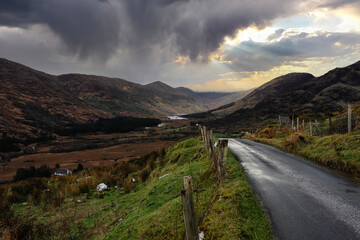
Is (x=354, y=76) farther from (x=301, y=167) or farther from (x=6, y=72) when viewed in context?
(x=6, y=72)

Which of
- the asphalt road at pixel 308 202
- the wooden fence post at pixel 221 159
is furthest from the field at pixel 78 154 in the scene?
the wooden fence post at pixel 221 159

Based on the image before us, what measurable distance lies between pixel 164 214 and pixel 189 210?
2.63m

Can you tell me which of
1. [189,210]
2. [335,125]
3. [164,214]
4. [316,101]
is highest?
[316,101]

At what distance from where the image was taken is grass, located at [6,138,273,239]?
459 centimetres

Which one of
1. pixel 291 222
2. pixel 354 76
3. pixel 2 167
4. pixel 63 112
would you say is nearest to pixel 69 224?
pixel 291 222

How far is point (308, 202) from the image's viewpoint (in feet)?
19.7

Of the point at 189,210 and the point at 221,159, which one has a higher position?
the point at 221,159

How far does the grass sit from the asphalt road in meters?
0.47

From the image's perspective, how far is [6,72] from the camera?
126812 mm

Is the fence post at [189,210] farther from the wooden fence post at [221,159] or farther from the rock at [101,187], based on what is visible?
the rock at [101,187]

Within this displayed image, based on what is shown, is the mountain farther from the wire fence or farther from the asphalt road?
the asphalt road

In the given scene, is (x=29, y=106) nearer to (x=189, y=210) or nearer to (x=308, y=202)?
(x=189, y=210)

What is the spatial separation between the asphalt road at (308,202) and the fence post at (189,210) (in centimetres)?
219

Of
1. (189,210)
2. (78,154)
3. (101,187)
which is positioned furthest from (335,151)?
(78,154)
